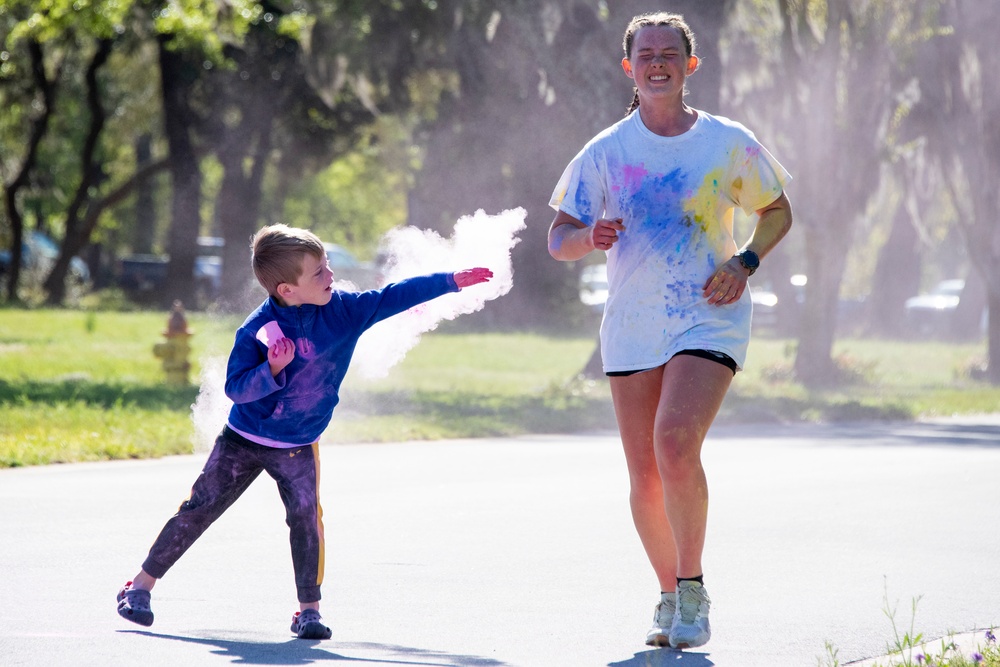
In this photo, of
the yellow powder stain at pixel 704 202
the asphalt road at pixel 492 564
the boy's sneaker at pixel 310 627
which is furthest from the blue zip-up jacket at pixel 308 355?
the yellow powder stain at pixel 704 202

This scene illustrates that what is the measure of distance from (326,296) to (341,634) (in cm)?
115

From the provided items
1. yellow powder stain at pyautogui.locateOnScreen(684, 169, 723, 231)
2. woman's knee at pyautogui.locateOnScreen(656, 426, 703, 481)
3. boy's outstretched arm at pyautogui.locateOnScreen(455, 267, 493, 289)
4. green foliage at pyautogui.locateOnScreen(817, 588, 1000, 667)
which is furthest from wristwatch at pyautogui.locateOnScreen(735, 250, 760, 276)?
green foliage at pyautogui.locateOnScreen(817, 588, 1000, 667)

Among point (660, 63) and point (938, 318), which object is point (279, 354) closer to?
point (660, 63)

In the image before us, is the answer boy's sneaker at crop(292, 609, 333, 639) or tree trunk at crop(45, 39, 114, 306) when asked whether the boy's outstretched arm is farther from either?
tree trunk at crop(45, 39, 114, 306)

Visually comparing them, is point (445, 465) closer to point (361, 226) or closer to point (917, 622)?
point (917, 622)

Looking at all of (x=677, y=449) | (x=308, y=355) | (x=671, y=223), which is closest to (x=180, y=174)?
(x=308, y=355)

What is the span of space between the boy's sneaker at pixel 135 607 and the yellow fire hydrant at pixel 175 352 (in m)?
10.9

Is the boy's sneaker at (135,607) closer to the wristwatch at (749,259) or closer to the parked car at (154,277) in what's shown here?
the wristwatch at (749,259)

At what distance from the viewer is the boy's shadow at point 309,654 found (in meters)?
4.59

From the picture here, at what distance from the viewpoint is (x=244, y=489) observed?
4.99 meters

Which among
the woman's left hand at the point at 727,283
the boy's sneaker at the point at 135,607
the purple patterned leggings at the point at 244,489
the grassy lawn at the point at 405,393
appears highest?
the grassy lawn at the point at 405,393

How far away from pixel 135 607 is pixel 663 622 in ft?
5.77

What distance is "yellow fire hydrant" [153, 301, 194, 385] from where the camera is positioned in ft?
51.6

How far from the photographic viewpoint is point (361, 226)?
68062 millimetres
